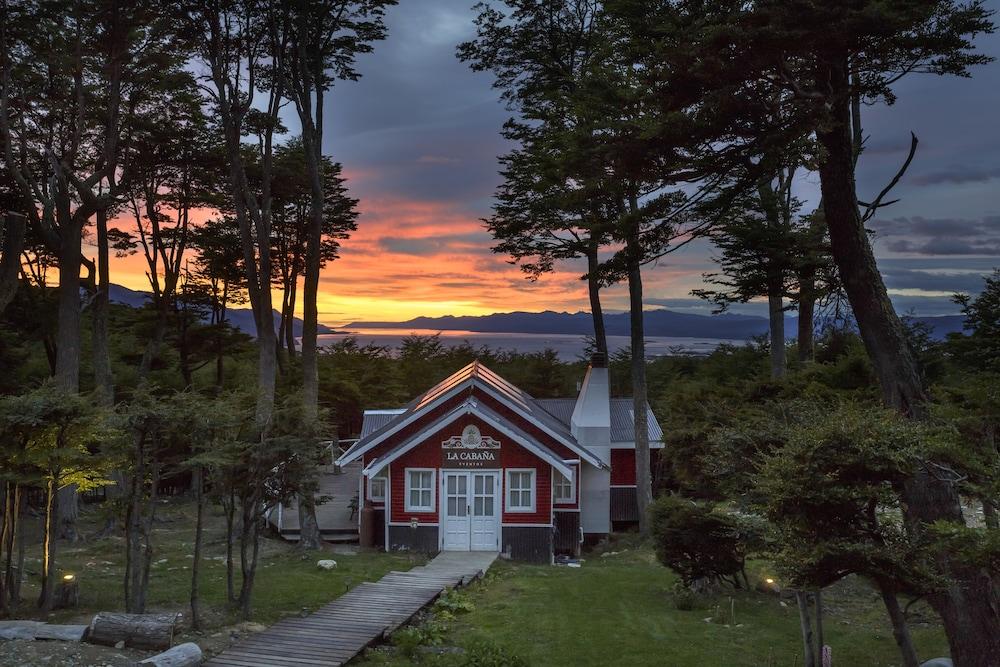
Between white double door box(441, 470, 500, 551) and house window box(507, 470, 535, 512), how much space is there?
348mm

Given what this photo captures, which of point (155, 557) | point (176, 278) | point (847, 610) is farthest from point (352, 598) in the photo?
point (176, 278)

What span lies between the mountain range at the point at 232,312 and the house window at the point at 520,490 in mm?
16904

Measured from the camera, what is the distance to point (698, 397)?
22.1 meters

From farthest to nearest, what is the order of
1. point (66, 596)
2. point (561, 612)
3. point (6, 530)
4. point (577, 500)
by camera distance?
point (577, 500) < point (561, 612) < point (6, 530) < point (66, 596)

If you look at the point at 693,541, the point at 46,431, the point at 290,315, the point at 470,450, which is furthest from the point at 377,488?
the point at 290,315

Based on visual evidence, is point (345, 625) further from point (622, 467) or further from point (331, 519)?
point (622, 467)

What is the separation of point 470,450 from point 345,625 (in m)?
10.3

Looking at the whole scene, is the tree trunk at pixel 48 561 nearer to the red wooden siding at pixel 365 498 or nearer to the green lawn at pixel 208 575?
the green lawn at pixel 208 575

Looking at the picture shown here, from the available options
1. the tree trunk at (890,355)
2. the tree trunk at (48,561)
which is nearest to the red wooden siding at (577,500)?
the tree trunk at (890,355)

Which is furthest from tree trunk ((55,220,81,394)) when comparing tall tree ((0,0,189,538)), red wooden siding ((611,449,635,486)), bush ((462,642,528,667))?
red wooden siding ((611,449,635,486))

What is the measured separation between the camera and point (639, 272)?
25.2m

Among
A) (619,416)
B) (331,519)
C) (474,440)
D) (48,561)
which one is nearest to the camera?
(48,561)

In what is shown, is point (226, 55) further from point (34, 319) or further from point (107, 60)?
point (34, 319)

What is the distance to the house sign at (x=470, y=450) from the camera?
2278 cm
